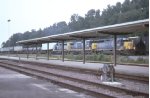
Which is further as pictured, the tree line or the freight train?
the tree line

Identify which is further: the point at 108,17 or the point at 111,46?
the point at 108,17

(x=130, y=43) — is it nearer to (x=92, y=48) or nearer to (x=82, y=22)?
(x=92, y=48)

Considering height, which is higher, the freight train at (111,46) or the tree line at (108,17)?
the tree line at (108,17)

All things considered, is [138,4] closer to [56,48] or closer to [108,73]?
[56,48]

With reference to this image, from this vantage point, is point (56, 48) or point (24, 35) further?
point (24, 35)

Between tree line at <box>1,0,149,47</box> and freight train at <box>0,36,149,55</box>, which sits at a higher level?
tree line at <box>1,0,149,47</box>

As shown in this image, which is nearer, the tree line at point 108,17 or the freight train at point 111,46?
the freight train at point 111,46

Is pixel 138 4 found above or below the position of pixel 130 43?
above

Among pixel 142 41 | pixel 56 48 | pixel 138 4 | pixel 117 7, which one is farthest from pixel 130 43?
pixel 117 7

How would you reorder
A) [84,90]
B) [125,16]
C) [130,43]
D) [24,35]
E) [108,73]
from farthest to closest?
[24,35] → [125,16] → [130,43] → [108,73] → [84,90]

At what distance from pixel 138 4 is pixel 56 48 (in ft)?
81.2

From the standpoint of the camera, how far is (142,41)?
4447 cm

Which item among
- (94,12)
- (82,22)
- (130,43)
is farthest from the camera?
(94,12)

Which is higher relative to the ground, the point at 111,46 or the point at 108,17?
the point at 108,17
